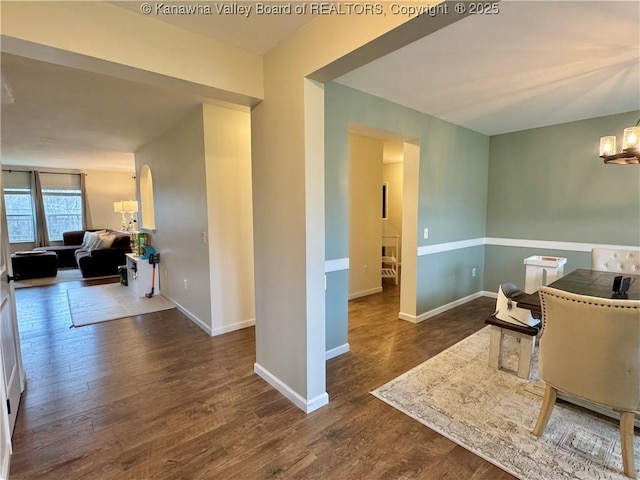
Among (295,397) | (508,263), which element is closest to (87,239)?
(295,397)

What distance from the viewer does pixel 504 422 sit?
2.03 m

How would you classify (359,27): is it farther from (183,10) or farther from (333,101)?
(333,101)

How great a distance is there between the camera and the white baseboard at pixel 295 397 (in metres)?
2.14

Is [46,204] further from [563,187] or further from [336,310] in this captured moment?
[563,187]

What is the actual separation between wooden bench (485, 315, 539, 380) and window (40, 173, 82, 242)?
10069 mm

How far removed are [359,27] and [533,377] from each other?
2.86 metres

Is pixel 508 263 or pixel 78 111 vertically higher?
pixel 78 111

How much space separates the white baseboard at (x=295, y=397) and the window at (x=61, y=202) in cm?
879

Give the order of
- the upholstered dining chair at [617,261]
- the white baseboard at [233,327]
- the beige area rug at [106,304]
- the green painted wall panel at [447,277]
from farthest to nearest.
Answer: the beige area rug at [106,304] → the green painted wall panel at [447,277] → the white baseboard at [233,327] → the upholstered dining chair at [617,261]

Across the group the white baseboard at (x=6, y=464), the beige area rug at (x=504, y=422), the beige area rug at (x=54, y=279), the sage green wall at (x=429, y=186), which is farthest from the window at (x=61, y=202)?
the beige area rug at (x=504, y=422)

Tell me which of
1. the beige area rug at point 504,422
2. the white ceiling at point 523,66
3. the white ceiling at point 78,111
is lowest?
the beige area rug at point 504,422

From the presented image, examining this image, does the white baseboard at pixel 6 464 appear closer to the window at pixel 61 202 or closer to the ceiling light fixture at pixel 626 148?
the ceiling light fixture at pixel 626 148

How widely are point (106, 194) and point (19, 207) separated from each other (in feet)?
6.10

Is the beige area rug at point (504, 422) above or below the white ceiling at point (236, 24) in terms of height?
below
